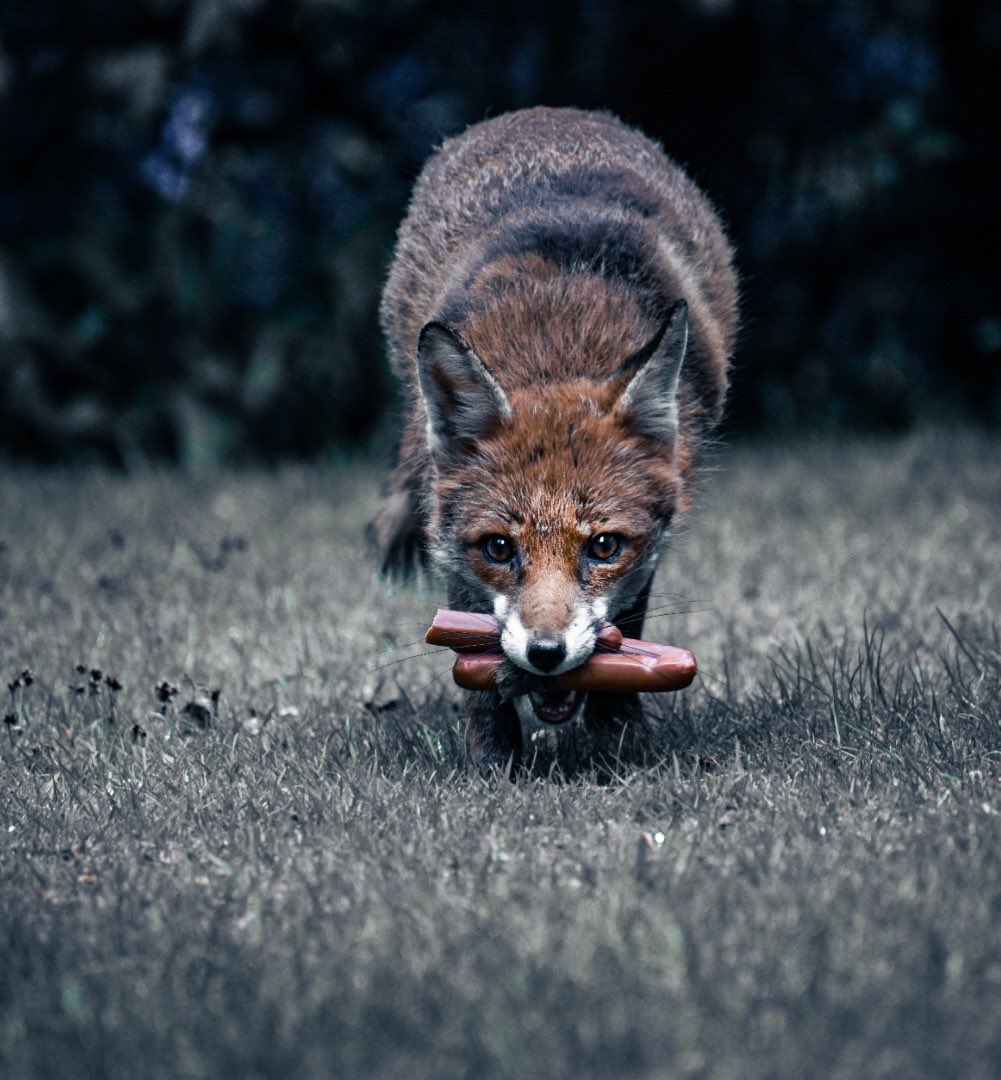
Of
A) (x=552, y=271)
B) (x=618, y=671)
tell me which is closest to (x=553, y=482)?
(x=618, y=671)

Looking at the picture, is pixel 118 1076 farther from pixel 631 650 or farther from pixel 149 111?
pixel 149 111

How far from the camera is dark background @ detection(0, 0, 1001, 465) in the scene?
9062 mm

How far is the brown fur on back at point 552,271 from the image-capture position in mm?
3875

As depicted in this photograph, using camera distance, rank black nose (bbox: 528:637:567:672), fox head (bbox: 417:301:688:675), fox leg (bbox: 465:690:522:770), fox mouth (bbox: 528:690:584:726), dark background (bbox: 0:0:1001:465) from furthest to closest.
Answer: dark background (bbox: 0:0:1001:465) → fox leg (bbox: 465:690:522:770) → fox mouth (bbox: 528:690:584:726) → fox head (bbox: 417:301:688:675) → black nose (bbox: 528:637:567:672)

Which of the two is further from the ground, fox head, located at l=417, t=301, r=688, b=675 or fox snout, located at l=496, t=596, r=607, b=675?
fox head, located at l=417, t=301, r=688, b=675

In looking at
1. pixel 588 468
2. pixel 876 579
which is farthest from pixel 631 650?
pixel 876 579

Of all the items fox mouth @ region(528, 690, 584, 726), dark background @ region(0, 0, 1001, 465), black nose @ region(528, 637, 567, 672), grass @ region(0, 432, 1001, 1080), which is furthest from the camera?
dark background @ region(0, 0, 1001, 465)

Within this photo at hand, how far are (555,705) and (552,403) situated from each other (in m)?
0.78

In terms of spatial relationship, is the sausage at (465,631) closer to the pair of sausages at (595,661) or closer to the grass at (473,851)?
the pair of sausages at (595,661)

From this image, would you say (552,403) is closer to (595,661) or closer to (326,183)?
(595,661)

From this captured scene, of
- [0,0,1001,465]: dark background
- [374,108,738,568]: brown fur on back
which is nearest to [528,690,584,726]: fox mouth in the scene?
[374,108,738,568]: brown fur on back

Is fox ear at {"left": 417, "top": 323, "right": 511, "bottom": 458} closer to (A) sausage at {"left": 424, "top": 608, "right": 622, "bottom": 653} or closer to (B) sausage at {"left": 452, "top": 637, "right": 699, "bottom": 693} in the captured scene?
(A) sausage at {"left": 424, "top": 608, "right": 622, "bottom": 653}

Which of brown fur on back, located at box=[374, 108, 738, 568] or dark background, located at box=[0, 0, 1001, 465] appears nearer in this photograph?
brown fur on back, located at box=[374, 108, 738, 568]

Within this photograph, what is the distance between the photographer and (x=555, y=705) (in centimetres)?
354
